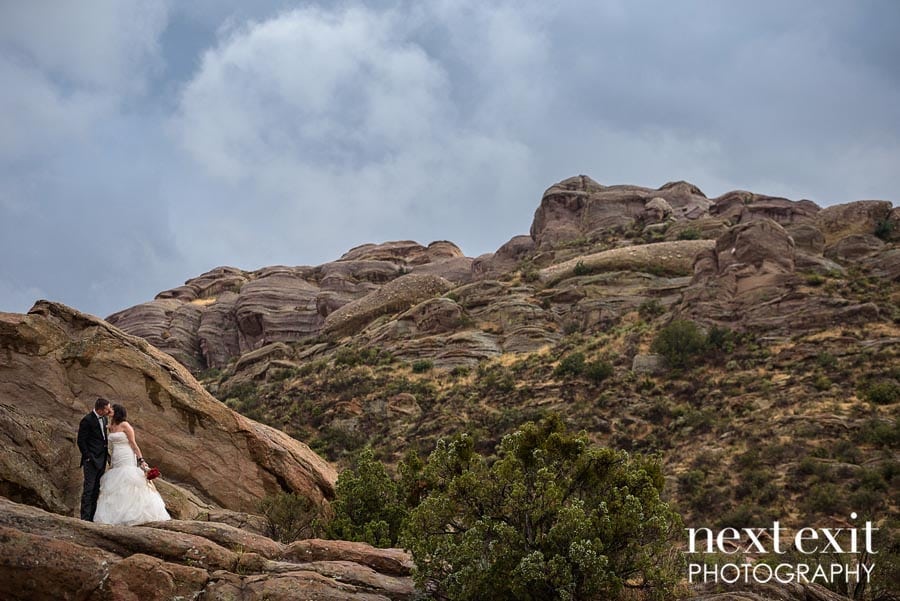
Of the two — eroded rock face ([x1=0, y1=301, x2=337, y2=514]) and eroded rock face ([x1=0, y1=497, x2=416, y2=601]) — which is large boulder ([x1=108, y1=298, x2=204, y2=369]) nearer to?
eroded rock face ([x1=0, y1=301, x2=337, y2=514])

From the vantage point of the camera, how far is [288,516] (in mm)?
12305

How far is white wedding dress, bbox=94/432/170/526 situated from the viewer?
9.09 m

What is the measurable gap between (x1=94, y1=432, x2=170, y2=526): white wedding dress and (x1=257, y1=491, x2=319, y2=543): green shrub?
2.71 meters

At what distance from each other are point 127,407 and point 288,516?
3.32m

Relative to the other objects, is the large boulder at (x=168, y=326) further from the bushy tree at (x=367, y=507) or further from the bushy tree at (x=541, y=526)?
the bushy tree at (x=541, y=526)

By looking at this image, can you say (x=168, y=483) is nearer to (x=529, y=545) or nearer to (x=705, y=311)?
(x=529, y=545)

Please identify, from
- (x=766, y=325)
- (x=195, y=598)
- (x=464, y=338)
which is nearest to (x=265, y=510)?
(x=195, y=598)

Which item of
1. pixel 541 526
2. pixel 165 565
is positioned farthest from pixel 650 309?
pixel 165 565

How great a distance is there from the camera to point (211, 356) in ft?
204

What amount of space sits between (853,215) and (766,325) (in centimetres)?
2241

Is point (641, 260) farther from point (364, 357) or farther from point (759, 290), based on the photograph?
point (364, 357)

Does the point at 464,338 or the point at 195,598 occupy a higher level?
the point at 464,338

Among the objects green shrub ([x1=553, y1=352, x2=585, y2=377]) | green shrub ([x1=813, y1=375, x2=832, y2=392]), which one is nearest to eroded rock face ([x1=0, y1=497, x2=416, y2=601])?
green shrub ([x1=813, y1=375, x2=832, y2=392])

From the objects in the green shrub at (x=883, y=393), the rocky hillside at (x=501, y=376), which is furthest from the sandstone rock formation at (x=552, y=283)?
the green shrub at (x=883, y=393)
